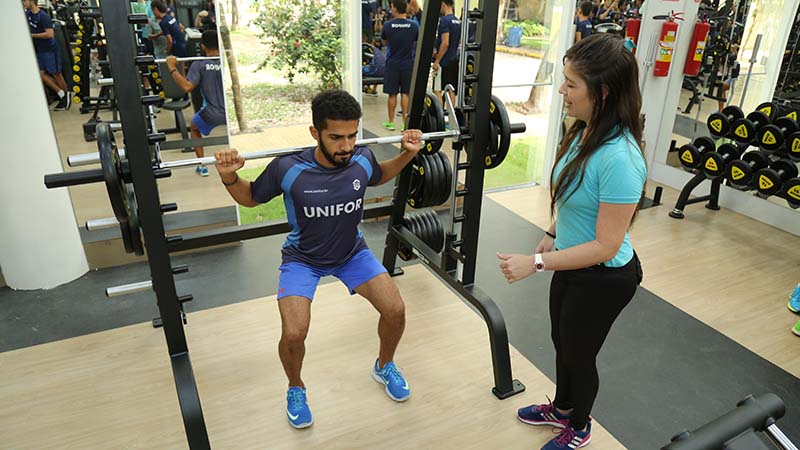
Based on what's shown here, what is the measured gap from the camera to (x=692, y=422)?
2.27m

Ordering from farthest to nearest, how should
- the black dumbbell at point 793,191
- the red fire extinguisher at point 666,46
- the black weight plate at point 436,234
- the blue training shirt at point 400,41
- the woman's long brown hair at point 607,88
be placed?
the blue training shirt at point 400,41, the red fire extinguisher at point 666,46, the black dumbbell at point 793,191, the black weight plate at point 436,234, the woman's long brown hair at point 607,88

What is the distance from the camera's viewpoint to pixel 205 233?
8.46 feet

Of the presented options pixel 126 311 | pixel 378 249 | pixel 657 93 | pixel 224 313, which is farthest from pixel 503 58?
pixel 126 311

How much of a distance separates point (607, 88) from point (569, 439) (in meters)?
1.26

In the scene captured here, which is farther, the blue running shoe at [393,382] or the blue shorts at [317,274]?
the blue running shoe at [393,382]

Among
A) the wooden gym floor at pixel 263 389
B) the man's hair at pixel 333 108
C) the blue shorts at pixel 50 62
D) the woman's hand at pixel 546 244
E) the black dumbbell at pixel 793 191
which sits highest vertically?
the man's hair at pixel 333 108

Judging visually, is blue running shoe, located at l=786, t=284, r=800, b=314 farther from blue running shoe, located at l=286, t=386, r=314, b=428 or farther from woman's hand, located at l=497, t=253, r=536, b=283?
blue running shoe, located at l=286, t=386, r=314, b=428

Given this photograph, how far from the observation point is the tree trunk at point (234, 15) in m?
3.54

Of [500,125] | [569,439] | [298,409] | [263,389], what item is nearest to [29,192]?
[263,389]

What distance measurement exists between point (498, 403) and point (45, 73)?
15.4ft

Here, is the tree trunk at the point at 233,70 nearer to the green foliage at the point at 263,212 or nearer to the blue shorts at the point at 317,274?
the green foliage at the point at 263,212

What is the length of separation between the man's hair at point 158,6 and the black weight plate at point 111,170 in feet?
7.52

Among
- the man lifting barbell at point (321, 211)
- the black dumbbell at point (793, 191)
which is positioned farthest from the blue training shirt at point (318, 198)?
the black dumbbell at point (793, 191)

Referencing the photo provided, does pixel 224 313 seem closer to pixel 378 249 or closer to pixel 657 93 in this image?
pixel 378 249
